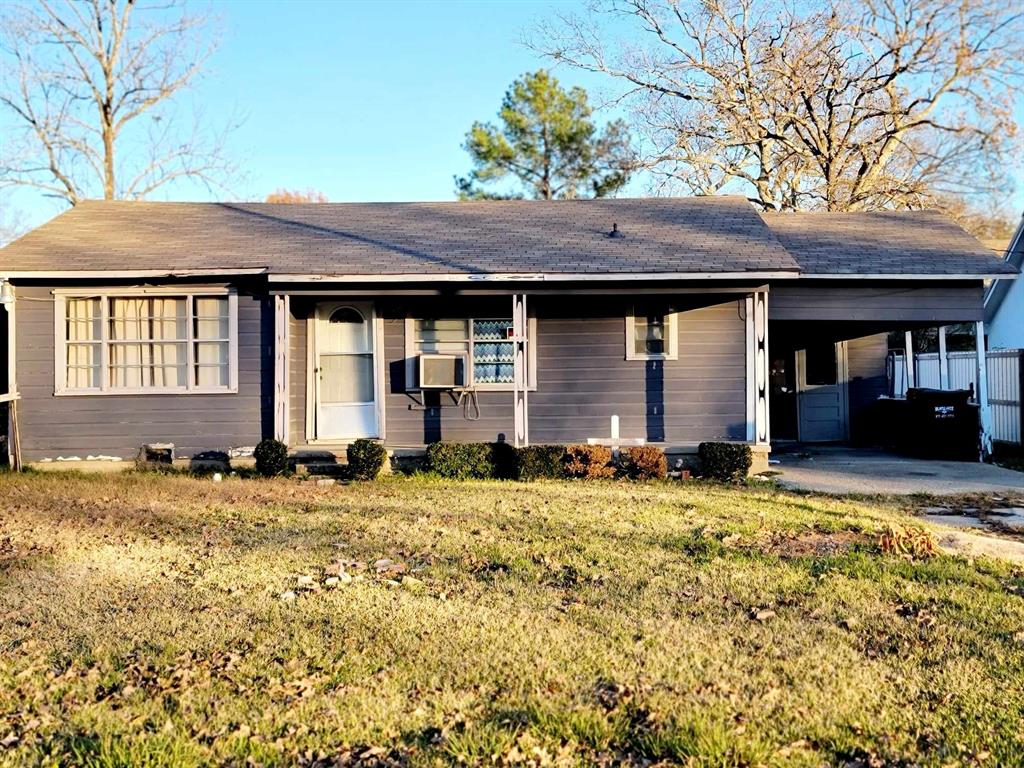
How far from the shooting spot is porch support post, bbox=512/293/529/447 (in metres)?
11.0

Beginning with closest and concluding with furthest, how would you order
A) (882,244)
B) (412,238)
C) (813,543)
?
(813,543)
(412,238)
(882,244)

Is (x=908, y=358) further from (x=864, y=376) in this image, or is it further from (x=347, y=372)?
(x=347, y=372)

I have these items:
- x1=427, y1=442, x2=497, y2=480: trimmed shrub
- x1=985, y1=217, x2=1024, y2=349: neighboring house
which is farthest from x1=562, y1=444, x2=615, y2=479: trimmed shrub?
x1=985, y1=217, x2=1024, y2=349: neighboring house

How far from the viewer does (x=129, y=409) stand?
11.4 m

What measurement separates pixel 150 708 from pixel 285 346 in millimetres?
7818

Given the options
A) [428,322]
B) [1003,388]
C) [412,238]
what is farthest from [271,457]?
[1003,388]

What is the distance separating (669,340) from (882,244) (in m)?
3.98

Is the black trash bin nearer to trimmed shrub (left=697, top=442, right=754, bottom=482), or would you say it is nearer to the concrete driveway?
the concrete driveway

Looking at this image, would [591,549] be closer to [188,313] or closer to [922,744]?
[922,744]

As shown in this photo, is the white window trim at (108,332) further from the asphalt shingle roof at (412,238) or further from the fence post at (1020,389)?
the fence post at (1020,389)

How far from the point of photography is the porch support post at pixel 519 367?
36.2 feet

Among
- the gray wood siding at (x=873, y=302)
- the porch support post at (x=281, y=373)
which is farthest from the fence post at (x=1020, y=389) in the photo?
the porch support post at (x=281, y=373)

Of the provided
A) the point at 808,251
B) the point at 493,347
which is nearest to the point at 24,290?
the point at 493,347

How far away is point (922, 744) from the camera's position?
3.30 m
